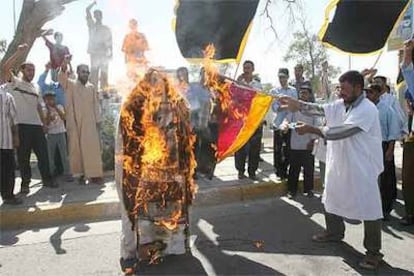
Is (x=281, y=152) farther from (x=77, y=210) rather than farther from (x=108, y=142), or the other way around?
(x=77, y=210)

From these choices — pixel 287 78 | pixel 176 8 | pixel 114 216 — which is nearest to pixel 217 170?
pixel 287 78

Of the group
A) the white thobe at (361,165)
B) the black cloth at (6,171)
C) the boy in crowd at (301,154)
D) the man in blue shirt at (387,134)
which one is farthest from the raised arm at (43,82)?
the white thobe at (361,165)

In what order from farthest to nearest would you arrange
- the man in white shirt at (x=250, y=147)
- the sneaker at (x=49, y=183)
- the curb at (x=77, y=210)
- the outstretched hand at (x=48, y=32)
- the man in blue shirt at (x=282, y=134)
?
the outstretched hand at (x=48, y=32) < the man in blue shirt at (x=282, y=134) < the man in white shirt at (x=250, y=147) < the sneaker at (x=49, y=183) < the curb at (x=77, y=210)

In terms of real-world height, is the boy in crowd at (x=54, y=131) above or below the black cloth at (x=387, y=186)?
above

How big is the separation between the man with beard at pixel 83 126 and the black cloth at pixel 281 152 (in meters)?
3.07

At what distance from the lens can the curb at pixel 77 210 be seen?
247 inches

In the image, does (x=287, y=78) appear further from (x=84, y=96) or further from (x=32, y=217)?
(x=32, y=217)

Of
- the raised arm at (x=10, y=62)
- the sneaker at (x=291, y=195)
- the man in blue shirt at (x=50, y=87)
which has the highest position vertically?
the raised arm at (x=10, y=62)

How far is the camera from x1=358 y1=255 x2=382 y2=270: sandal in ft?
14.9

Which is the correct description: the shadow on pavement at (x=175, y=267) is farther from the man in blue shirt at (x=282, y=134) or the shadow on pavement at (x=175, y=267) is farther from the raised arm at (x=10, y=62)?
the man in blue shirt at (x=282, y=134)

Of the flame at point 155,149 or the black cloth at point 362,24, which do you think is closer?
the flame at point 155,149

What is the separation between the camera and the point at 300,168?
767 cm

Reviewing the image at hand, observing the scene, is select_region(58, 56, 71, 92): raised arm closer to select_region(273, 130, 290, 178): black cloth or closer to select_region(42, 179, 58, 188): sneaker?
select_region(42, 179, 58, 188): sneaker

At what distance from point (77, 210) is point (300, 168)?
3.53 meters
